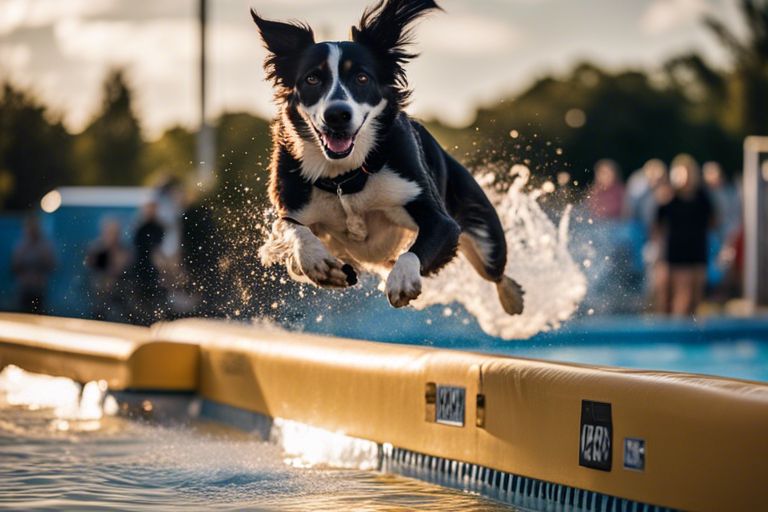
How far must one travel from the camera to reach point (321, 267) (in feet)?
17.9

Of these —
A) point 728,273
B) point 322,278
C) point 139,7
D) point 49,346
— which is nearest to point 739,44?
point 139,7

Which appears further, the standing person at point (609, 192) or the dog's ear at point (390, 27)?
the standing person at point (609, 192)

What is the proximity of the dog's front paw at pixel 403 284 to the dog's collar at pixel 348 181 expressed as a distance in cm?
49

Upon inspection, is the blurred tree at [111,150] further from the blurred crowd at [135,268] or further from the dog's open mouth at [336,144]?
the dog's open mouth at [336,144]

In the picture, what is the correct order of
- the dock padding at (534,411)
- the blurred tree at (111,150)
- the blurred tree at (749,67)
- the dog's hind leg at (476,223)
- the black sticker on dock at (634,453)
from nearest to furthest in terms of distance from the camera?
1. the dock padding at (534,411)
2. the black sticker on dock at (634,453)
3. the dog's hind leg at (476,223)
4. the blurred tree at (111,150)
5. the blurred tree at (749,67)

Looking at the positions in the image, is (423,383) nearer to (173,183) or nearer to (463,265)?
(463,265)

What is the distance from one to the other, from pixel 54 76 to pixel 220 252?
20599mm

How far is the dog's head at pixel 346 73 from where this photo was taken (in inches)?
216

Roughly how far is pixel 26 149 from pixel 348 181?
28379mm

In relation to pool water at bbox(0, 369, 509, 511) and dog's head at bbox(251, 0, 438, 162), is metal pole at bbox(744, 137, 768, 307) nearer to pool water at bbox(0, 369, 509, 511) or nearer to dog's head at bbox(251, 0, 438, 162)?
pool water at bbox(0, 369, 509, 511)

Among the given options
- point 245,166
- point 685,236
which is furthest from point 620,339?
point 245,166

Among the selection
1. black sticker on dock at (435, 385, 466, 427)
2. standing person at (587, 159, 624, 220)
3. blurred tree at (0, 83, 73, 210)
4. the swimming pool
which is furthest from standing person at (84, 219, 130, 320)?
blurred tree at (0, 83, 73, 210)

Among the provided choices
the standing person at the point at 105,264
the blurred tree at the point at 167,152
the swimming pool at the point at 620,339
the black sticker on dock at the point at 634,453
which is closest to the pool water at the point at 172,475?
the black sticker on dock at the point at 634,453

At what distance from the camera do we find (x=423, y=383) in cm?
644
